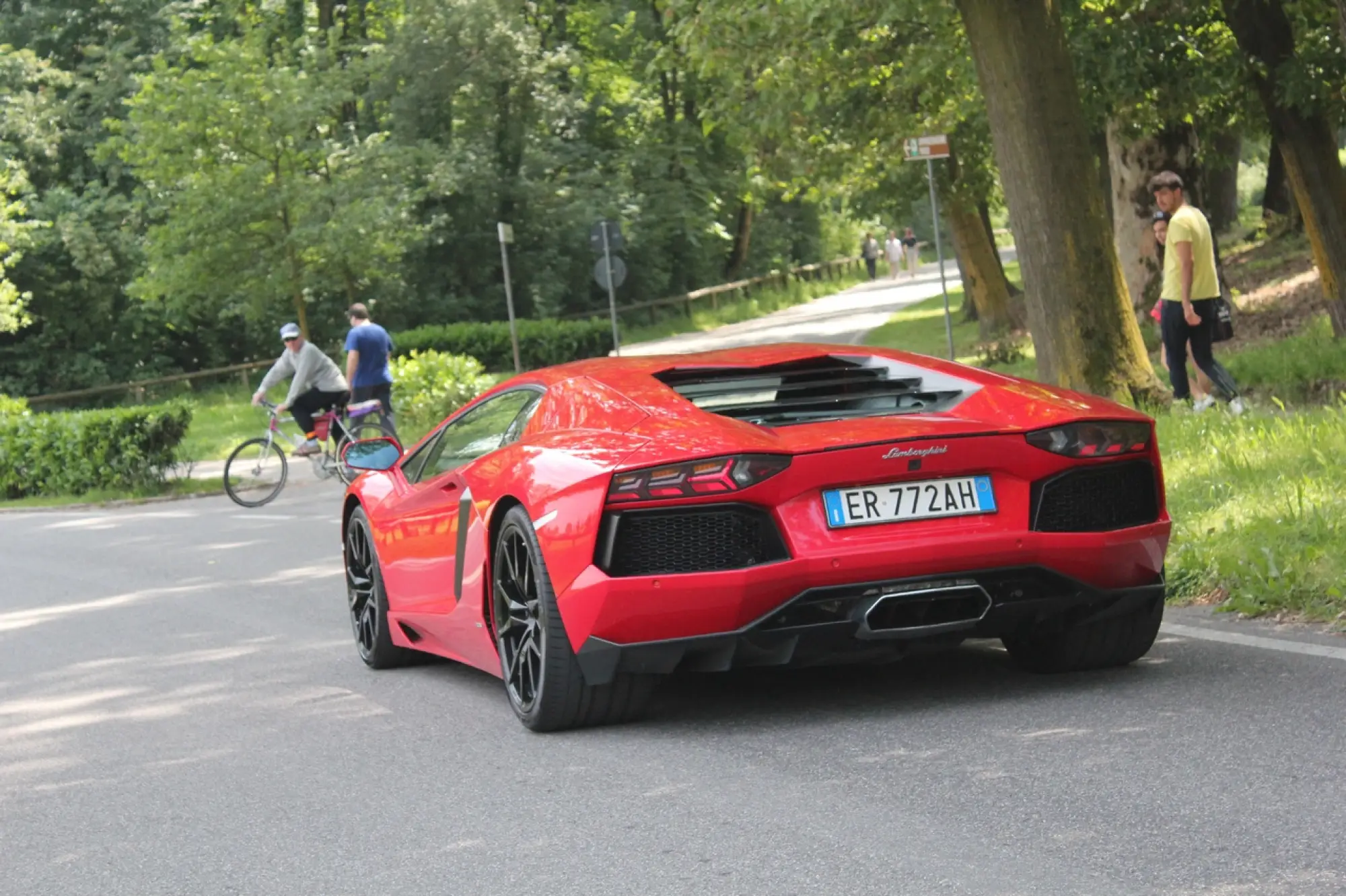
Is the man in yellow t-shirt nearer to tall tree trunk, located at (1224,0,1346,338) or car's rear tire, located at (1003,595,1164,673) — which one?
tall tree trunk, located at (1224,0,1346,338)

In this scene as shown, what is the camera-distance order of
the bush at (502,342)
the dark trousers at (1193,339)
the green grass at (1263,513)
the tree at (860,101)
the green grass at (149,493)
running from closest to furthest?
1. the green grass at (1263,513)
2. the dark trousers at (1193,339)
3. the tree at (860,101)
4. the green grass at (149,493)
5. the bush at (502,342)

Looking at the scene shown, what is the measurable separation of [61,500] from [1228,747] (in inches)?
810

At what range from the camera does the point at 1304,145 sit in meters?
18.6

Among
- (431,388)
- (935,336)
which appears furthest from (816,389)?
(935,336)

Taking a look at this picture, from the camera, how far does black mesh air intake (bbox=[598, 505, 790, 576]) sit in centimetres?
593

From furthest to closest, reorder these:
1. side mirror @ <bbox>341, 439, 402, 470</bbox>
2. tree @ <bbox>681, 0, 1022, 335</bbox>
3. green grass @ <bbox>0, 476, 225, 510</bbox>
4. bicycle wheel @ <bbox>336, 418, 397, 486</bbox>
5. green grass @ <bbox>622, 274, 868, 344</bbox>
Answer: green grass @ <bbox>622, 274, 868, 344</bbox> < green grass @ <bbox>0, 476, 225, 510</bbox> < bicycle wheel @ <bbox>336, 418, 397, 486</bbox> < tree @ <bbox>681, 0, 1022, 335</bbox> < side mirror @ <bbox>341, 439, 402, 470</bbox>

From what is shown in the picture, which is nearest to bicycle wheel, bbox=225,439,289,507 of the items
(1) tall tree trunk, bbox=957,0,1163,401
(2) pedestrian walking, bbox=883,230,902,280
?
(1) tall tree trunk, bbox=957,0,1163,401

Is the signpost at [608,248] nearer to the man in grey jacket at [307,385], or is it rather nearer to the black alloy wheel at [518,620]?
the man in grey jacket at [307,385]

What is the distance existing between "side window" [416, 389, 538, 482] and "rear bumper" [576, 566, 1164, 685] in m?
1.40

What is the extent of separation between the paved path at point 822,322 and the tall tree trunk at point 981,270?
2621mm

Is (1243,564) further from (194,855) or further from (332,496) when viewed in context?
(332,496)

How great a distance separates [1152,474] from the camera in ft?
21.1

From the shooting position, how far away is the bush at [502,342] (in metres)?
44.0

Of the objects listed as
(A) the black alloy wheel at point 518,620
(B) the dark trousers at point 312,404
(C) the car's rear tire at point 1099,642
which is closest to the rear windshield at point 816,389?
(A) the black alloy wheel at point 518,620
